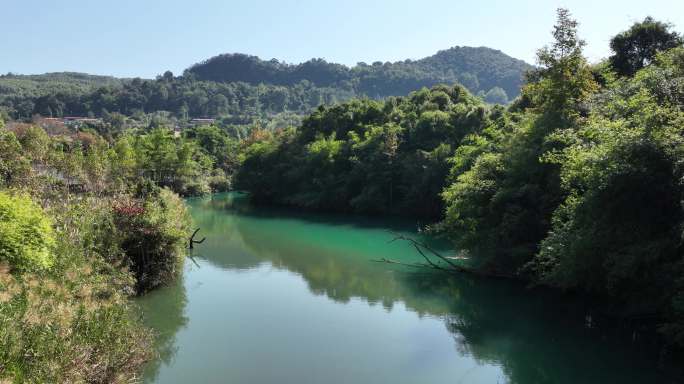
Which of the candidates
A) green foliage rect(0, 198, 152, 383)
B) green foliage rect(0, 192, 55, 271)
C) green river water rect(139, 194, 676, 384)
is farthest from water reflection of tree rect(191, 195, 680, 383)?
green foliage rect(0, 192, 55, 271)

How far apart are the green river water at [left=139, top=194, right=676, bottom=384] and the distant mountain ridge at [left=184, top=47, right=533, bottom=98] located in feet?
363

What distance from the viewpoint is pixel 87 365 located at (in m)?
9.09

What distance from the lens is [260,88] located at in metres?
146

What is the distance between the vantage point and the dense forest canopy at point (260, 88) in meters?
117

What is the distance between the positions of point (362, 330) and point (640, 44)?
21.1 m

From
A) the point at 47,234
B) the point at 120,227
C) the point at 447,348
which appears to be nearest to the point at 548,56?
the point at 447,348

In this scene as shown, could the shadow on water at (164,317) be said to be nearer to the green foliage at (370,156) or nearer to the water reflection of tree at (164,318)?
the water reflection of tree at (164,318)

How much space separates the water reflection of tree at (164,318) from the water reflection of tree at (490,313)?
466cm

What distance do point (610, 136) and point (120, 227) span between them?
12.8 metres

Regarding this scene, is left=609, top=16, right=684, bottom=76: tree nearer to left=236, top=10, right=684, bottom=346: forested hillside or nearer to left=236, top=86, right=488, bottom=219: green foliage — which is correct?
left=236, top=10, right=684, bottom=346: forested hillside

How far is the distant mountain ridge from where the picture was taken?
452 ft

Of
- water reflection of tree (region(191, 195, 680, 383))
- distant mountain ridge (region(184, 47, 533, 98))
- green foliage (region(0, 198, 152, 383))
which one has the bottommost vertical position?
water reflection of tree (region(191, 195, 680, 383))

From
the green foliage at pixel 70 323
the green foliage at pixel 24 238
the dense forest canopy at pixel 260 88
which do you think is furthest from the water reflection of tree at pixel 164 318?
the dense forest canopy at pixel 260 88

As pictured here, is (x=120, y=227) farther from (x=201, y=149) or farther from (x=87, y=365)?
(x=201, y=149)
